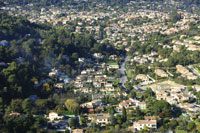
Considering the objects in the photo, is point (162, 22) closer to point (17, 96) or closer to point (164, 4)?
point (164, 4)

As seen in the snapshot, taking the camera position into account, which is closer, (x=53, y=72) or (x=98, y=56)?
(x=53, y=72)

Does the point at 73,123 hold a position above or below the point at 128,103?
above

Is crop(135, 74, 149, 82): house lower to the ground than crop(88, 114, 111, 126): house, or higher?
lower

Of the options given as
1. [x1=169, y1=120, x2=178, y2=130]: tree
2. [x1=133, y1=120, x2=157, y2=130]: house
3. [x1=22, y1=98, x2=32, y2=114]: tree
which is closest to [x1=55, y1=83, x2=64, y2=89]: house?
[x1=22, y1=98, x2=32, y2=114]: tree

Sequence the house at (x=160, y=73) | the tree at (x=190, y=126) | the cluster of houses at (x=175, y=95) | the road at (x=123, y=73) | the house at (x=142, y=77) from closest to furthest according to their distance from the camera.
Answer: the tree at (x=190, y=126) < the cluster of houses at (x=175, y=95) < the house at (x=142, y=77) < the house at (x=160, y=73) < the road at (x=123, y=73)

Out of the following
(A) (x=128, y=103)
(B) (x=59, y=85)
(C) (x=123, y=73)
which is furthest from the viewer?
(C) (x=123, y=73)

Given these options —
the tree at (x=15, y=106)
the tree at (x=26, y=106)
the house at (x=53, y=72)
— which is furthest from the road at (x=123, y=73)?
the tree at (x=15, y=106)

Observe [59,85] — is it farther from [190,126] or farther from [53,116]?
[190,126]

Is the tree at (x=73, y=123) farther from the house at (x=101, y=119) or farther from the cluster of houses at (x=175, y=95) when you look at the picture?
the cluster of houses at (x=175, y=95)

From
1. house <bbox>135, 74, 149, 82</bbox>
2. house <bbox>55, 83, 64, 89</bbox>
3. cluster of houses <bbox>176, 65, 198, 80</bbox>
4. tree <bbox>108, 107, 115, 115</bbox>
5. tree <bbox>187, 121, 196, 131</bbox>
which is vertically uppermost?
tree <bbox>187, 121, 196, 131</bbox>

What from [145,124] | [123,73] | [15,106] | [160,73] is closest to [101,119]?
[145,124]

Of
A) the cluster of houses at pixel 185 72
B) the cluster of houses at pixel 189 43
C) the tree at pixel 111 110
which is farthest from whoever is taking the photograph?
the cluster of houses at pixel 189 43

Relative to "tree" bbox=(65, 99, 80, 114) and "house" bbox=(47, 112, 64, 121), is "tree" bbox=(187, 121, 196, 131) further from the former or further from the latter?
"house" bbox=(47, 112, 64, 121)
